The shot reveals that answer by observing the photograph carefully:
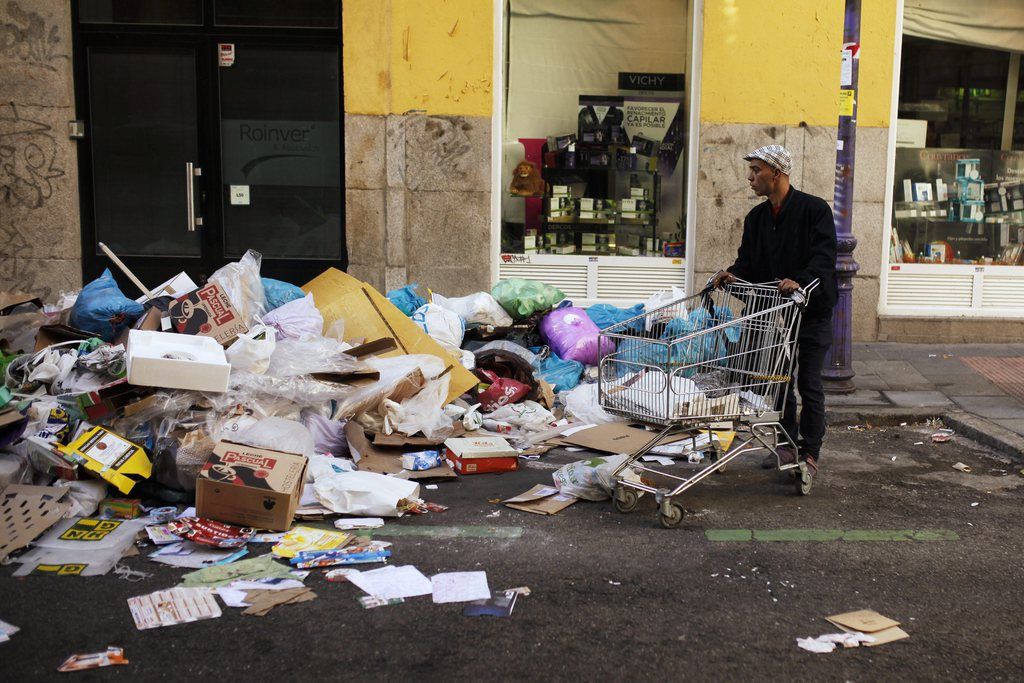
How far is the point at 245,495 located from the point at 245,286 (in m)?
2.57

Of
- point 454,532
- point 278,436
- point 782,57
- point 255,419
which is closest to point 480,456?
point 454,532

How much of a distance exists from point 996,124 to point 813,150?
85.9 inches

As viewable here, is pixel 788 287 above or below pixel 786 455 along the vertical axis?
above

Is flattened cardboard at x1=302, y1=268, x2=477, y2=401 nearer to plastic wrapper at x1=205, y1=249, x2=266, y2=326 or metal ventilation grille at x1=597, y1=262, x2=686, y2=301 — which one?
plastic wrapper at x1=205, y1=249, x2=266, y2=326

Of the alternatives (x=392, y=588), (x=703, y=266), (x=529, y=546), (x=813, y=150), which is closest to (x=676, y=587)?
(x=529, y=546)

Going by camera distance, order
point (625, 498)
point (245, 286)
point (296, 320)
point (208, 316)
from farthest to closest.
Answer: point (245, 286) < point (296, 320) < point (208, 316) < point (625, 498)

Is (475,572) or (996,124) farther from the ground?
(996,124)

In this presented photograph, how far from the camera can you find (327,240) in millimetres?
9492

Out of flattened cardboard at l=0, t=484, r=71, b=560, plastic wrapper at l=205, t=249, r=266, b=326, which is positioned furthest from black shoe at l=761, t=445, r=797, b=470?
flattened cardboard at l=0, t=484, r=71, b=560

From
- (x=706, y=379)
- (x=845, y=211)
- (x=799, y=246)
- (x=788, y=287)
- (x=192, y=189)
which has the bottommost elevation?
(x=706, y=379)

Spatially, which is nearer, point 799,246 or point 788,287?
point 788,287

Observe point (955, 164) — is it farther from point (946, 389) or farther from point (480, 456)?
point (480, 456)

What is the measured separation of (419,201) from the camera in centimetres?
919

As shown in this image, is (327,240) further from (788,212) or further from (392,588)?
(392,588)
